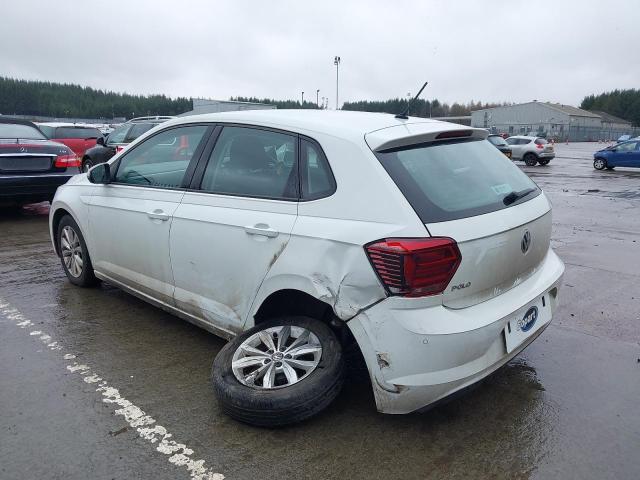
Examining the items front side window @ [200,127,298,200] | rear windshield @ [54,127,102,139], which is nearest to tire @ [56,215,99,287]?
front side window @ [200,127,298,200]

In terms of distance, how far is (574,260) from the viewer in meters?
6.38

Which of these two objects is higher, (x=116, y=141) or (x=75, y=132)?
(x=75, y=132)

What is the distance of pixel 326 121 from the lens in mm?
3105

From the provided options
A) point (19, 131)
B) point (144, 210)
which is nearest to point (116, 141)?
point (19, 131)

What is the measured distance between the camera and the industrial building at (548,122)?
76.1 meters

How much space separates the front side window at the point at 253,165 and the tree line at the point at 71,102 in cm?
10629

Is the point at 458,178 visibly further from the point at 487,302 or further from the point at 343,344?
the point at 343,344

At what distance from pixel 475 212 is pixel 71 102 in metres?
130

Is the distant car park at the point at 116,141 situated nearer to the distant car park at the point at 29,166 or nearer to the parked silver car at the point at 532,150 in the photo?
the distant car park at the point at 29,166

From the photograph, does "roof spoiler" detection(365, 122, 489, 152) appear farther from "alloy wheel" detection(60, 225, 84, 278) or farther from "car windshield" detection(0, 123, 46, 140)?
"car windshield" detection(0, 123, 46, 140)

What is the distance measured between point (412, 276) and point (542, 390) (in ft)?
4.76

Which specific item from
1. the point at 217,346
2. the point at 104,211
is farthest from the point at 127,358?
the point at 104,211

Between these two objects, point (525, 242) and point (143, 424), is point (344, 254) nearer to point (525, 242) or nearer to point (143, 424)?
point (525, 242)

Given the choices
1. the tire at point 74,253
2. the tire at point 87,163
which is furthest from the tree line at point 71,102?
the tire at point 74,253
